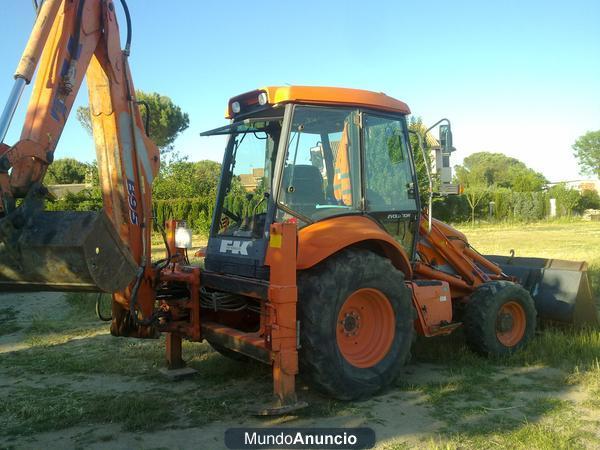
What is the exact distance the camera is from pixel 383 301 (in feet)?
15.7

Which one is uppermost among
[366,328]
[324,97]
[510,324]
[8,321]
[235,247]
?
[324,97]

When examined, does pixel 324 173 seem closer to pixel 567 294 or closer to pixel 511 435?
pixel 511 435

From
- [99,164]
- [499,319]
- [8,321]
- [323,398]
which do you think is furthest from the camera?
[8,321]

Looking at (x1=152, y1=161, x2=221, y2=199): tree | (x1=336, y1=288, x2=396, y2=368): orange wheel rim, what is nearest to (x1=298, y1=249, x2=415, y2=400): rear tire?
(x1=336, y1=288, x2=396, y2=368): orange wheel rim

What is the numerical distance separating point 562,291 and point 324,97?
376 cm

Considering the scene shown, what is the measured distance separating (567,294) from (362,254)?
3135mm

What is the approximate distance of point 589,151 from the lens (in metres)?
75.1

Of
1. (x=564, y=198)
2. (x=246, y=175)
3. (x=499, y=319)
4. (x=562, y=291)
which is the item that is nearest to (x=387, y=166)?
(x=246, y=175)

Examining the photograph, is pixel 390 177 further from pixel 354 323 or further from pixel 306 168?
pixel 354 323

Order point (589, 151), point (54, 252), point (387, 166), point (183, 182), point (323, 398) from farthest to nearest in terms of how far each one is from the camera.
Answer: point (589, 151) < point (183, 182) < point (387, 166) < point (323, 398) < point (54, 252)

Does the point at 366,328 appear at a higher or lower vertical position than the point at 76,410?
higher

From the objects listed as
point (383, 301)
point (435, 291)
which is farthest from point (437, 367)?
point (383, 301)

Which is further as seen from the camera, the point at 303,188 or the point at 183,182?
the point at 183,182

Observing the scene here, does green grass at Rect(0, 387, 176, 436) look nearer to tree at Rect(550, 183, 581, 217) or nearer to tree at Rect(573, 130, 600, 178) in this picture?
tree at Rect(550, 183, 581, 217)
